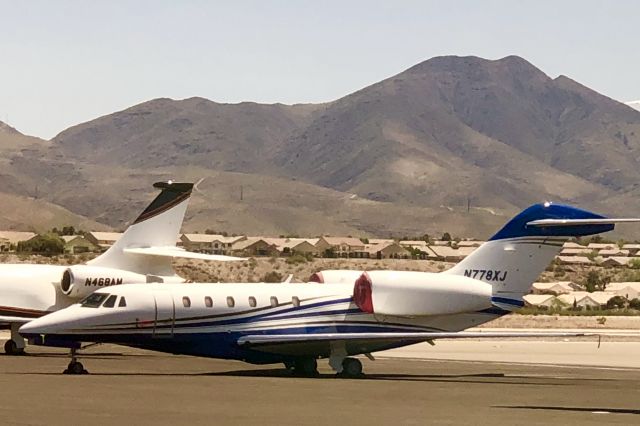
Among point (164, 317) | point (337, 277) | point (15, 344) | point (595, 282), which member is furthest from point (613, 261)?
point (164, 317)

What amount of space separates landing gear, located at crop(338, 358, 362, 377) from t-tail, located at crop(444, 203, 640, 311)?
405cm

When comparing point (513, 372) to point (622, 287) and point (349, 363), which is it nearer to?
point (349, 363)

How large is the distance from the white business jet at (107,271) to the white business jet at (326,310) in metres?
9.23

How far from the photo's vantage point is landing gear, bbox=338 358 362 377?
1449 inches

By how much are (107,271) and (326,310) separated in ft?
37.5

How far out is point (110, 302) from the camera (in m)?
35.2

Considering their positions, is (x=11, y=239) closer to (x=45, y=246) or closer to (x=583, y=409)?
(x=45, y=246)

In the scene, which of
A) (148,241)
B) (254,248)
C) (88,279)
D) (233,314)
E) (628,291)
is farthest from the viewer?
(254,248)

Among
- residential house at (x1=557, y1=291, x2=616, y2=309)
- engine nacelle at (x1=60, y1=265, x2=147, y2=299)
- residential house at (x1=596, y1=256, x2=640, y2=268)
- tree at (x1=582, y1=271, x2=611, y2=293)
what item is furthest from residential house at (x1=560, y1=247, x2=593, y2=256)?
engine nacelle at (x1=60, y1=265, x2=147, y2=299)

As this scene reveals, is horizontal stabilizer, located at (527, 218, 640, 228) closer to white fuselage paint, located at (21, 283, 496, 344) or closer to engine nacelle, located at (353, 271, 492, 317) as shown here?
engine nacelle, located at (353, 271, 492, 317)

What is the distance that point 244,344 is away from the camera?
119 feet

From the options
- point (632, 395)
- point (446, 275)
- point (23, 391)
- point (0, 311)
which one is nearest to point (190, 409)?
point (23, 391)

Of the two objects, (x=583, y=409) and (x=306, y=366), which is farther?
(x=306, y=366)

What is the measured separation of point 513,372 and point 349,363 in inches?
218
